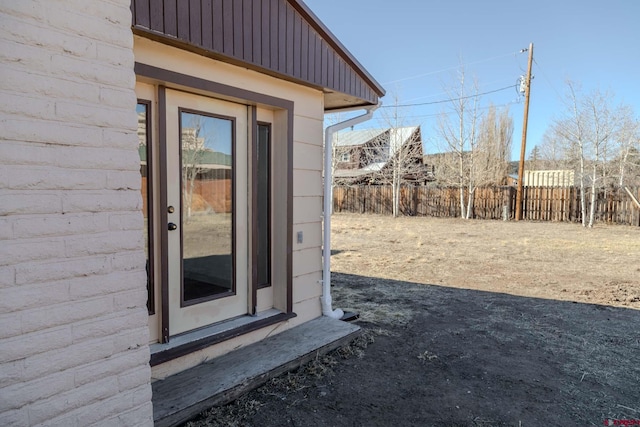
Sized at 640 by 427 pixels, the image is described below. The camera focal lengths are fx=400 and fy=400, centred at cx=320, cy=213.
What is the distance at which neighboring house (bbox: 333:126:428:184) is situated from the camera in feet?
65.8

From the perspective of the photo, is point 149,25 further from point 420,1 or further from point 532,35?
point 532,35

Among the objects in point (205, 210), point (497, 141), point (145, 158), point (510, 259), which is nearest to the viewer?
point (145, 158)

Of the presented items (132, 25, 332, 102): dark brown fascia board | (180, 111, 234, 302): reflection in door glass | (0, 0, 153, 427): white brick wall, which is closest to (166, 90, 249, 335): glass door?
(180, 111, 234, 302): reflection in door glass

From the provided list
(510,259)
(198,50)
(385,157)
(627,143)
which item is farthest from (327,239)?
(385,157)

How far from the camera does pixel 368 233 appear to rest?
12734 millimetres

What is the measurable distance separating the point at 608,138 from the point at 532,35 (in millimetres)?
5593

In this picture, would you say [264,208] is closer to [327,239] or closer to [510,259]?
[327,239]

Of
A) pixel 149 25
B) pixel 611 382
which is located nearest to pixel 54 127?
pixel 149 25

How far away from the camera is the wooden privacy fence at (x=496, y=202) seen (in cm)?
1516

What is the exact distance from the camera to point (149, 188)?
265cm

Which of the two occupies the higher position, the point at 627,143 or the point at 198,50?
the point at 627,143

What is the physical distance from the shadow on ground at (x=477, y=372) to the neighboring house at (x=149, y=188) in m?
0.82

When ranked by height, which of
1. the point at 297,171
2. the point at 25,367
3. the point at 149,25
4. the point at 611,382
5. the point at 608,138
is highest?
the point at 608,138

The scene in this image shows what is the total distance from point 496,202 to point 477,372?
1610 centimetres
